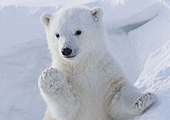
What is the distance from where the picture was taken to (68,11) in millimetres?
2871

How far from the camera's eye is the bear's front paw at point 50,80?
2.53m

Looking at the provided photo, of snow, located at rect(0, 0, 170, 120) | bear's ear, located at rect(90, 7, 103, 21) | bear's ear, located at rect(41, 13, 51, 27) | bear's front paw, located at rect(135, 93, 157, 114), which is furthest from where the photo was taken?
snow, located at rect(0, 0, 170, 120)

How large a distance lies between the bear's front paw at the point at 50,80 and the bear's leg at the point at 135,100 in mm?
607

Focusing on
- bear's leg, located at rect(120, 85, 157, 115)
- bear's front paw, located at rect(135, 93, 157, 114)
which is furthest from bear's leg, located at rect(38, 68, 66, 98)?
bear's front paw, located at rect(135, 93, 157, 114)

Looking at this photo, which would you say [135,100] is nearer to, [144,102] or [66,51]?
[144,102]

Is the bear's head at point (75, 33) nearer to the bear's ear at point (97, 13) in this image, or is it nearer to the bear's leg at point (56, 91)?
the bear's ear at point (97, 13)

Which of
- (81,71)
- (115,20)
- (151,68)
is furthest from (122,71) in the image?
(115,20)

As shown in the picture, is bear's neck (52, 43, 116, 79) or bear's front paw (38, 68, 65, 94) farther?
bear's neck (52, 43, 116, 79)

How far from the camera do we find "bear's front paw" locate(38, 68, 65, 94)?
253cm

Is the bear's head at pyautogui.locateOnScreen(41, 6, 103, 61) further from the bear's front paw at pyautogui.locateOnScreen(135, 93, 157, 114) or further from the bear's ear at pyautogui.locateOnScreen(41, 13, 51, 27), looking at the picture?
the bear's front paw at pyautogui.locateOnScreen(135, 93, 157, 114)

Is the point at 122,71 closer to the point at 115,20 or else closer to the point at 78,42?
the point at 78,42

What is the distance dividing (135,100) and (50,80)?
78 cm

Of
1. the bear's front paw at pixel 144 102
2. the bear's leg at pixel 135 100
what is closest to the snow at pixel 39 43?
the bear's leg at pixel 135 100

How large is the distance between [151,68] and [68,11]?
1.87m
